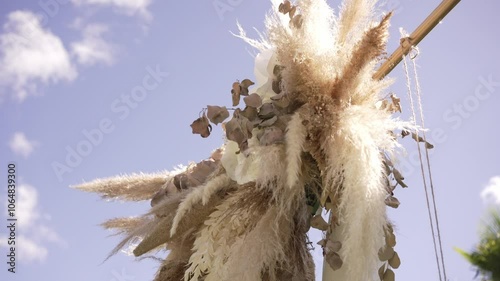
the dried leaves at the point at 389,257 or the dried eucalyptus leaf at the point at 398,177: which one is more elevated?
the dried eucalyptus leaf at the point at 398,177

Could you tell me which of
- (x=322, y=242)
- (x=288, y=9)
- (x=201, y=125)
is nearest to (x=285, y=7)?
(x=288, y=9)

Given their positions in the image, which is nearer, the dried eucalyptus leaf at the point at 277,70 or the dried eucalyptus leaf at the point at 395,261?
the dried eucalyptus leaf at the point at 395,261

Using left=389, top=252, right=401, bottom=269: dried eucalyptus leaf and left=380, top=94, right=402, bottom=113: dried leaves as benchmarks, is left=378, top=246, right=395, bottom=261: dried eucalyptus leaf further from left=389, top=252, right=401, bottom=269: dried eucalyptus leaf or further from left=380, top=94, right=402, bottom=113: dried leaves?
left=380, top=94, right=402, bottom=113: dried leaves

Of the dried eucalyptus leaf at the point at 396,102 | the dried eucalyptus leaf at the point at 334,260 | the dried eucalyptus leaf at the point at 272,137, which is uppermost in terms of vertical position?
the dried eucalyptus leaf at the point at 396,102

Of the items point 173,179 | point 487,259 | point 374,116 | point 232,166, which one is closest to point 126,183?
point 173,179

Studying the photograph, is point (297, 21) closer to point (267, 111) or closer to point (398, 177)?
point (267, 111)

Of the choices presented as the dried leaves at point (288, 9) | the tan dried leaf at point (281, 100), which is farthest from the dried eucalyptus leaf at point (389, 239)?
the dried leaves at point (288, 9)

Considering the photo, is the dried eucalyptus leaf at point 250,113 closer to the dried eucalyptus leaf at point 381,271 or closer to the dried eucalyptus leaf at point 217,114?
the dried eucalyptus leaf at point 217,114

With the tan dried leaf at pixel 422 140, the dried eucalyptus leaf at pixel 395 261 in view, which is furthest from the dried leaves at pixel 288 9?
the dried eucalyptus leaf at pixel 395 261
